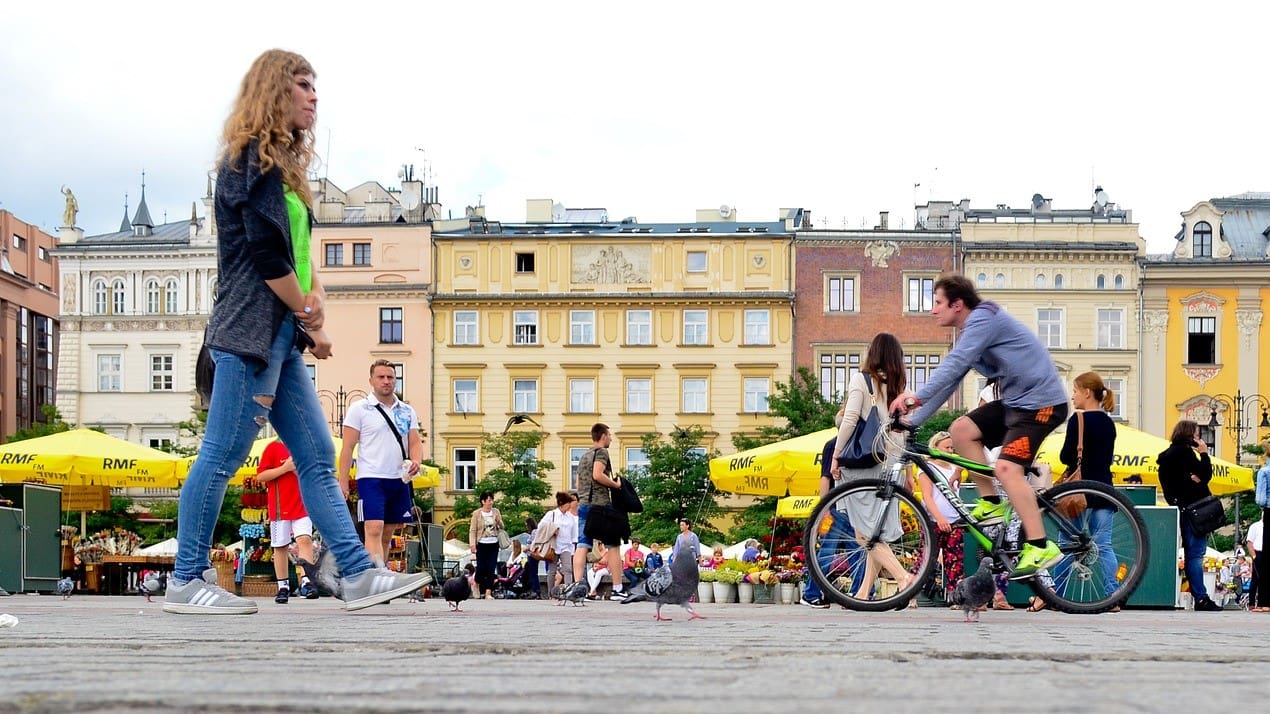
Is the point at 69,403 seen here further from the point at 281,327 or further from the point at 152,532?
the point at 281,327

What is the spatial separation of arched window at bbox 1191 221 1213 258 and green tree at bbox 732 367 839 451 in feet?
53.7

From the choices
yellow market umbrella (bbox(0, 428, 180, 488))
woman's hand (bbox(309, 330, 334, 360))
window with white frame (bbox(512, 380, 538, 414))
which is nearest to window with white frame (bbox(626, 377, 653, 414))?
window with white frame (bbox(512, 380, 538, 414))

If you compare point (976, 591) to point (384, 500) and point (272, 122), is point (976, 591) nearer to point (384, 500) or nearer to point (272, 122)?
point (272, 122)

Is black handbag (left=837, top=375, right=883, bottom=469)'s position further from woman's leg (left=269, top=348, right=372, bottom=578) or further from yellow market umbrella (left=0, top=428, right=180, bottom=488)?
yellow market umbrella (left=0, top=428, right=180, bottom=488)

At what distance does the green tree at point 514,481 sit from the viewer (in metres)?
58.0

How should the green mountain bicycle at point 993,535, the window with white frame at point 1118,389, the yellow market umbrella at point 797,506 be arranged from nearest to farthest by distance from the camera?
1. the green mountain bicycle at point 993,535
2. the yellow market umbrella at point 797,506
3. the window with white frame at point 1118,389

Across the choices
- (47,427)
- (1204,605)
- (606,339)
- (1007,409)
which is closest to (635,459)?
(606,339)

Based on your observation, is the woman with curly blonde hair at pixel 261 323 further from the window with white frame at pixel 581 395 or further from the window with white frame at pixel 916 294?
the window with white frame at pixel 916 294

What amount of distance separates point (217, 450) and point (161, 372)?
61.2 m

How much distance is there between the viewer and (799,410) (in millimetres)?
55781

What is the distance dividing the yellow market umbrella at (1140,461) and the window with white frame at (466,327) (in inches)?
1750

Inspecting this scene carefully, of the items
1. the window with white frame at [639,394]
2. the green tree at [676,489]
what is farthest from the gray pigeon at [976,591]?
the window with white frame at [639,394]

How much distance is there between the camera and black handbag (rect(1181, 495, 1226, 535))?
13617 millimetres

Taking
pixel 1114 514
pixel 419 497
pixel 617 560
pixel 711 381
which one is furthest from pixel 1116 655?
pixel 711 381
